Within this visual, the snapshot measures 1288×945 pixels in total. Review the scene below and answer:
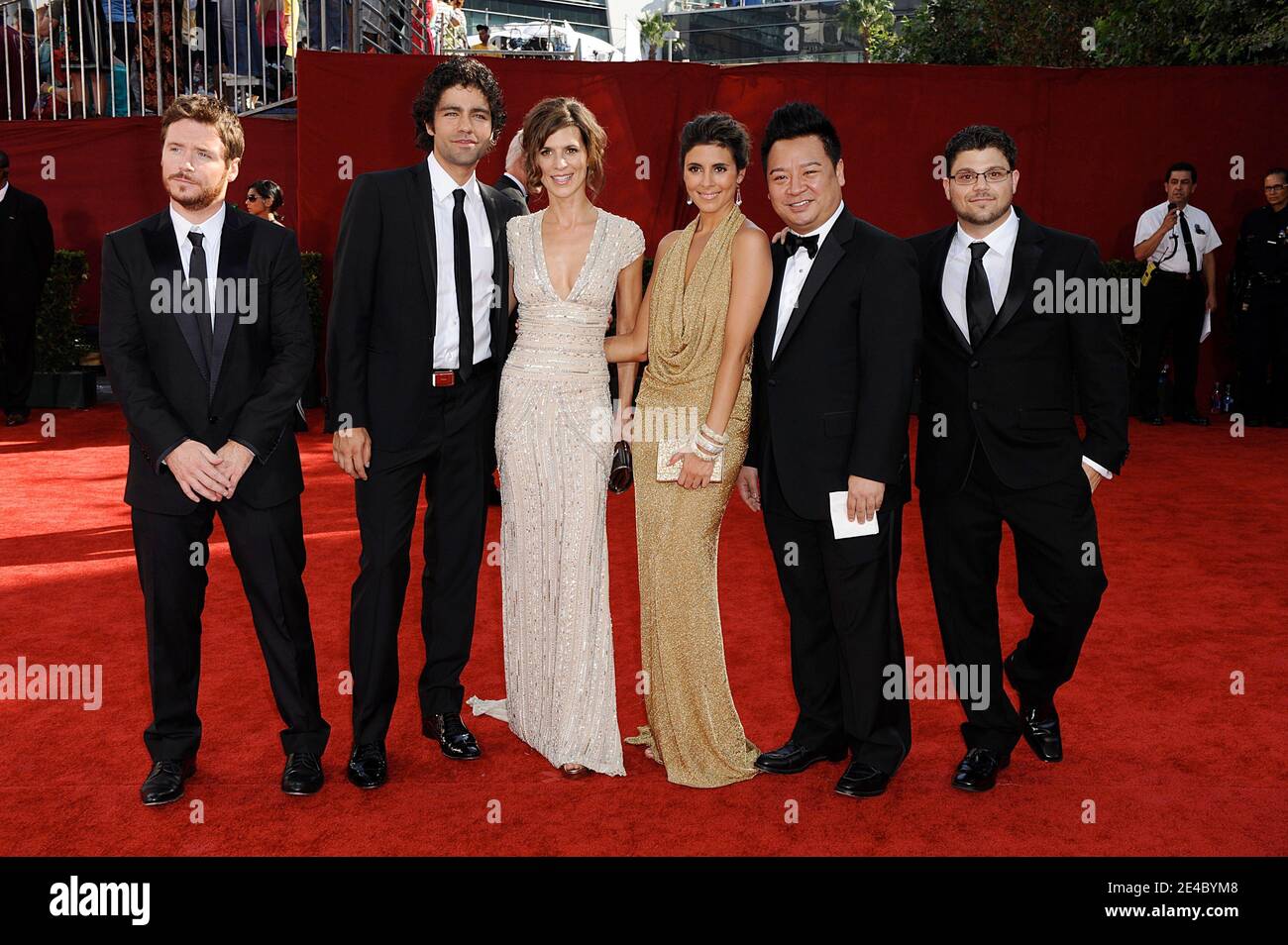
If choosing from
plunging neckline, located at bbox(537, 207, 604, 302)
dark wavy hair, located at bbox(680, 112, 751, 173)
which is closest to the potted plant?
plunging neckline, located at bbox(537, 207, 604, 302)

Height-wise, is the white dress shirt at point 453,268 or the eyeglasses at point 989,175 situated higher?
the eyeglasses at point 989,175

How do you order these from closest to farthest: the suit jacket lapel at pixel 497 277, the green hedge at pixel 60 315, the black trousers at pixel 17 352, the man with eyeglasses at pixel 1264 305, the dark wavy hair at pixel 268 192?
the suit jacket lapel at pixel 497 277
the dark wavy hair at pixel 268 192
the black trousers at pixel 17 352
the man with eyeglasses at pixel 1264 305
the green hedge at pixel 60 315

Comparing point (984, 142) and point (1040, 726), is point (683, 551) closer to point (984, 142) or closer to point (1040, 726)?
point (1040, 726)

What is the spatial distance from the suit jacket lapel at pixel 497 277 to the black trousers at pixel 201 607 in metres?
0.72

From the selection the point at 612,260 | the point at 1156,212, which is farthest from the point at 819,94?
the point at 612,260

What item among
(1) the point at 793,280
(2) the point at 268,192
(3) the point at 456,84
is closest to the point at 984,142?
(1) the point at 793,280

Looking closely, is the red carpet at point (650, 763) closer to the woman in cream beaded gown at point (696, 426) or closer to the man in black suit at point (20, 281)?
the woman in cream beaded gown at point (696, 426)

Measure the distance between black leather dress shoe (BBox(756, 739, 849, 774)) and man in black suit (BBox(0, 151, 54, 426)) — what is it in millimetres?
7484

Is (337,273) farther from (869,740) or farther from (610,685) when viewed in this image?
(869,740)

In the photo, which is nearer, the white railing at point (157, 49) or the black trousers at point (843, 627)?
the black trousers at point (843, 627)

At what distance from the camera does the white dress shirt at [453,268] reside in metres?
3.28

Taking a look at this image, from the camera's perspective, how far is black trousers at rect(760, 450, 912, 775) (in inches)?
123

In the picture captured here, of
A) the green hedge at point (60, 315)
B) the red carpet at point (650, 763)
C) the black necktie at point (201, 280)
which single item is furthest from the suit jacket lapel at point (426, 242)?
the green hedge at point (60, 315)

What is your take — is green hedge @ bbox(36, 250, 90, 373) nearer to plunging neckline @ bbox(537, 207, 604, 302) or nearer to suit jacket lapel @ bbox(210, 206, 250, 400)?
suit jacket lapel @ bbox(210, 206, 250, 400)
